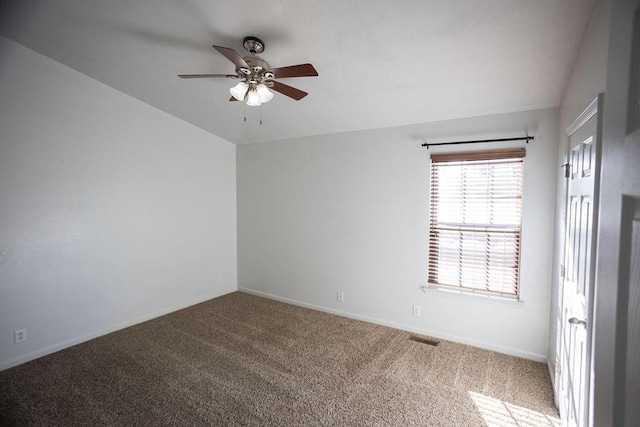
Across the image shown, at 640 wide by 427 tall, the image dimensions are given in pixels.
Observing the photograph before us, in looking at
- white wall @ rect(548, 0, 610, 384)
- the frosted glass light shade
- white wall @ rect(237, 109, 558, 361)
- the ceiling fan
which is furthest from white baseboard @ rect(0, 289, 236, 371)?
white wall @ rect(548, 0, 610, 384)

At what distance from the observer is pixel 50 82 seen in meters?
2.96

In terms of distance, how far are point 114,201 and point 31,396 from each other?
1.95 metres

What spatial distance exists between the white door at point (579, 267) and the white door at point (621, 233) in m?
0.87

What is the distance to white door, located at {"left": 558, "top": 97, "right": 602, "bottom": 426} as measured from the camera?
54.2 inches

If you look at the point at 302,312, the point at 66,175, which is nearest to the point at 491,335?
the point at 302,312

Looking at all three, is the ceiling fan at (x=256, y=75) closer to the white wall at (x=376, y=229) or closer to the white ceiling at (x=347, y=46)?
the white ceiling at (x=347, y=46)

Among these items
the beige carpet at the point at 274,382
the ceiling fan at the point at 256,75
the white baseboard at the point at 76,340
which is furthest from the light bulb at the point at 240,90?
the white baseboard at the point at 76,340

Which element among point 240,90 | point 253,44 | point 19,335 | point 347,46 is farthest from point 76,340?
point 347,46

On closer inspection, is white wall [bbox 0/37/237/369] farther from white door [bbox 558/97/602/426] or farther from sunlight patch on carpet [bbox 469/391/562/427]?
white door [bbox 558/97/602/426]

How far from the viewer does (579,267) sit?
1669mm

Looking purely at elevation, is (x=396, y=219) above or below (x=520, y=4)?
below

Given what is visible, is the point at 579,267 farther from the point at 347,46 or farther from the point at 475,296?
the point at 347,46

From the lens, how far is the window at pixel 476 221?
2.95 meters

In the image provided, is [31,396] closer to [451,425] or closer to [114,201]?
[114,201]
